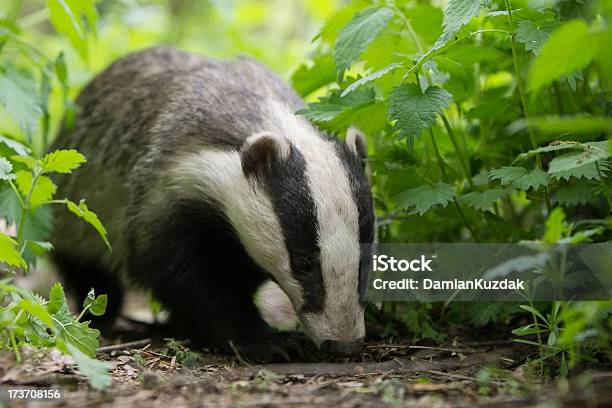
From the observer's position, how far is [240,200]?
3.56 meters

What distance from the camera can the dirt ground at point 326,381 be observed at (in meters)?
2.45

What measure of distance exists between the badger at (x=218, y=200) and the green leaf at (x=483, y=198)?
1.65 ft

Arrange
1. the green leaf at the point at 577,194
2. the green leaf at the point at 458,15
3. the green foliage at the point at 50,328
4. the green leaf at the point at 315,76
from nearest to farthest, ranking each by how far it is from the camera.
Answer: the green foliage at the point at 50,328 < the green leaf at the point at 458,15 < the green leaf at the point at 577,194 < the green leaf at the point at 315,76

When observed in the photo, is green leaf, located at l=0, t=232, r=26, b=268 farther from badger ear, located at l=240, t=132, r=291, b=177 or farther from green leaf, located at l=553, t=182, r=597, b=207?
green leaf, located at l=553, t=182, r=597, b=207

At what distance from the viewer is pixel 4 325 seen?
8.93 ft

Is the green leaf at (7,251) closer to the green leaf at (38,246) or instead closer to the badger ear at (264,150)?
the green leaf at (38,246)

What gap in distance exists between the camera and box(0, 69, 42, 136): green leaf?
3.93 meters

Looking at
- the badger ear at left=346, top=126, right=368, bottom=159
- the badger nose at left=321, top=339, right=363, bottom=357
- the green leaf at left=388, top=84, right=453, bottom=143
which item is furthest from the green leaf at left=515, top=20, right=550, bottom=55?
the badger nose at left=321, top=339, right=363, bottom=357

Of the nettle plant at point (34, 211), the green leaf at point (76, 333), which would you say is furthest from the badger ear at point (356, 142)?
the green leaf at point (76, 333)

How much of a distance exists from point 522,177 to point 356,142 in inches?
33.7

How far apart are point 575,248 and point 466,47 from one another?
1.06m

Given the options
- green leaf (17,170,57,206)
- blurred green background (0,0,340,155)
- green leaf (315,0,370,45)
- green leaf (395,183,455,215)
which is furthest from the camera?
blurred green background (0,0,340,155)

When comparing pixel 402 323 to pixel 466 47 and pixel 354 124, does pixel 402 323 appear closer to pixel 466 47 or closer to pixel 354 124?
pixel 354 124

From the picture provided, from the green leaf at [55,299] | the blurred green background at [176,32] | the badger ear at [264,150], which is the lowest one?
the green leaf at [55,299]
